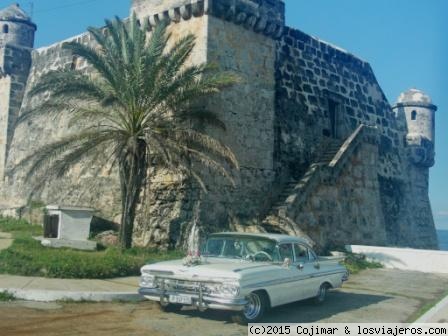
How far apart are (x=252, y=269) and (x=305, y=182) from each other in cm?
883

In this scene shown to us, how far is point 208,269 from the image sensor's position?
774cm

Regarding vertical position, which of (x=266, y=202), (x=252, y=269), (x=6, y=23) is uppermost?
(x=6, y=23)

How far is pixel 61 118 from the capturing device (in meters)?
21.2

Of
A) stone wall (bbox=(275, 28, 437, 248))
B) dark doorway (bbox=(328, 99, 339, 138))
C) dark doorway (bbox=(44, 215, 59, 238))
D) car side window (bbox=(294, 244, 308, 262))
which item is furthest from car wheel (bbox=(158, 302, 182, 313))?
dark doorway (bbox=(328, 99, 339, 138))

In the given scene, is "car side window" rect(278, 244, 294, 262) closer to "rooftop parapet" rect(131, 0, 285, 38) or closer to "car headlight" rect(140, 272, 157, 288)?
"car headlight" rect(140, 272, 157, 288)

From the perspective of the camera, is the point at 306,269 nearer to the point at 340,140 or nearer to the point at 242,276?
the point at 242,276

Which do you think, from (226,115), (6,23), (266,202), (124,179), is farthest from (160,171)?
(6,23)

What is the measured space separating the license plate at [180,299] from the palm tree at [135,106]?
201 inches

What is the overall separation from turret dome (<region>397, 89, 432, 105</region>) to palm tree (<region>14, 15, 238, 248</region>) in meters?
14.8

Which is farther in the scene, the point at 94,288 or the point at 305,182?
the point at 305,182

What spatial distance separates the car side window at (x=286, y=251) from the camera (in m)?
8.72

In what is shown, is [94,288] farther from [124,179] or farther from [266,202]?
[266,202]

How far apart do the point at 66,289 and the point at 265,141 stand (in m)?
9.00

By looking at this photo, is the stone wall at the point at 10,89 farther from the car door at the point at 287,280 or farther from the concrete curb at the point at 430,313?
the concrete curb at the point at 430,313
